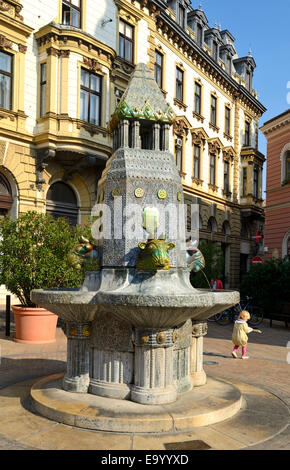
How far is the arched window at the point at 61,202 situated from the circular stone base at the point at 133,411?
13215 millimetres

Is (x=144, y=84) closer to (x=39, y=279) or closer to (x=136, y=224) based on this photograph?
(x=136, y=224)

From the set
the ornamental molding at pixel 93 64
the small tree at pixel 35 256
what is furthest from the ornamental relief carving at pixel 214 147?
the small tree at pixel 35 256

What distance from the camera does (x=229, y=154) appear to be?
1275 inches

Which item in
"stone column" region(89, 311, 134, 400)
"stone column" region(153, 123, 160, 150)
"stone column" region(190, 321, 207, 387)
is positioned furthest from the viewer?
"stone column" region(153, 123, 160, 150)

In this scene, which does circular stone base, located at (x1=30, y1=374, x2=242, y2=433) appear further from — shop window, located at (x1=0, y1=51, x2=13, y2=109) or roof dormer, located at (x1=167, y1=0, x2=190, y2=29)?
roof dormer, located at (x1=167, y1=0, x2=190, y2=29)

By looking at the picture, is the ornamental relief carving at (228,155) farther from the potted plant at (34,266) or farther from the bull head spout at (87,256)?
the bull head spout at (87,256)

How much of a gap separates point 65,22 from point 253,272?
41.6 ft

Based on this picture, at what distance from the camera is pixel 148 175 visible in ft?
19.6

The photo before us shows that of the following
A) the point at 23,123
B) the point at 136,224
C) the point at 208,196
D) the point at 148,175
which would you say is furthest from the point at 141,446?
the point at 208,196

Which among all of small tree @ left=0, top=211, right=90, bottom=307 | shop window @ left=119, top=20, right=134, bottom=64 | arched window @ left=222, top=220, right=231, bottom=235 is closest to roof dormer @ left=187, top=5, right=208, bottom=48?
shop window @ left=119, top=20, right=134, bottom=64

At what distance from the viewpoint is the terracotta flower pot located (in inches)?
403

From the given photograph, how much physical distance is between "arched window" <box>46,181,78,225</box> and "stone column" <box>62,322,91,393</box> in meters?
12.9

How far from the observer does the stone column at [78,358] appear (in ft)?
18.2

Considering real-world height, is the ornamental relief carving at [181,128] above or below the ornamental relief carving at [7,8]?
below
